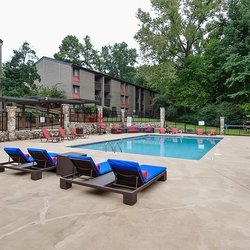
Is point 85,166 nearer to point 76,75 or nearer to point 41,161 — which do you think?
point 41,161

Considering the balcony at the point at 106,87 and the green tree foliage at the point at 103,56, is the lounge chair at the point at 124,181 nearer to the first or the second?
the balcony at the point at 106,87

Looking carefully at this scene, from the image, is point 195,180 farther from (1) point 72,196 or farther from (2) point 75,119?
(2) point 75,119

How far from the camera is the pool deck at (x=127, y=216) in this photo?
3.01 m

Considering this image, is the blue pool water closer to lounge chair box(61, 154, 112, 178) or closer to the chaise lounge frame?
lounge chair box(61, 154, 112, 178)

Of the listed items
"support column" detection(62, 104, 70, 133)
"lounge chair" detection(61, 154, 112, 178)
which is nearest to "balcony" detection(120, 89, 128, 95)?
"support column" detection(62, 104, 70, 133)

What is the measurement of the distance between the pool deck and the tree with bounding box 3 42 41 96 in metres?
20.4

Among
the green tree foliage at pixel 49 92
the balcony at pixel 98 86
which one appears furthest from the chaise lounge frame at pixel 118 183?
the balcony at pixel 98 86

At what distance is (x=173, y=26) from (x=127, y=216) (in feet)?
106

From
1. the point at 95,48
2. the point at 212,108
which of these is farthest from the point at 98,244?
the point at 95,48

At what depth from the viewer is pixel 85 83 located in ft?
109

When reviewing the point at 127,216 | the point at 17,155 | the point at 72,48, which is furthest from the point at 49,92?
the point at 127,216

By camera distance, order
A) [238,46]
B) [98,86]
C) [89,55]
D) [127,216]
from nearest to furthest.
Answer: [127,216] < [238,46] < [98,86] < [89,55]

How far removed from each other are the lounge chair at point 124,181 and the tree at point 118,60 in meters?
54.9

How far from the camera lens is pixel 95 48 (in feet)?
178
